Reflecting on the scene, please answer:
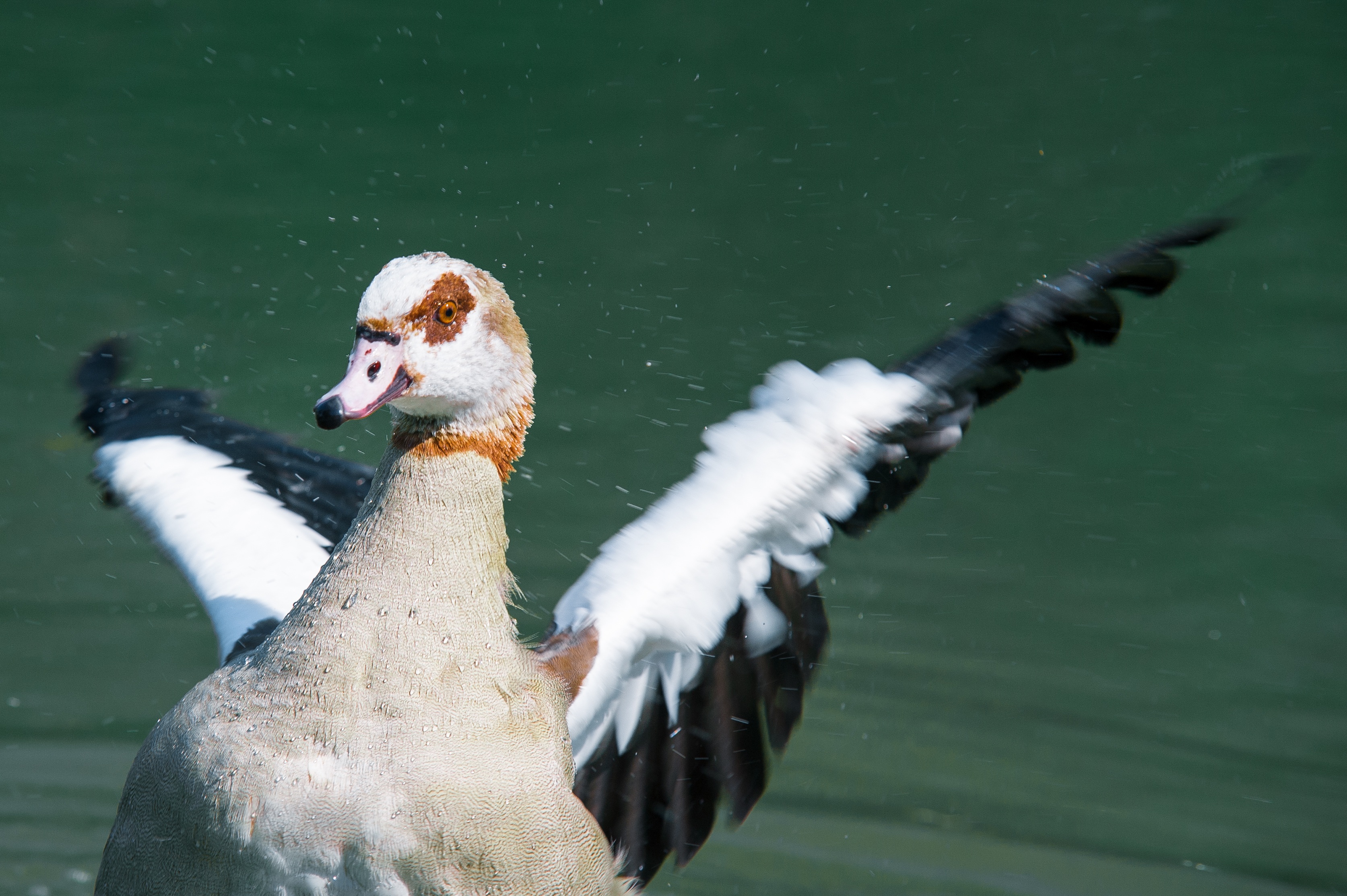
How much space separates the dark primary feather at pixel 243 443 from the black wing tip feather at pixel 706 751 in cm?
103

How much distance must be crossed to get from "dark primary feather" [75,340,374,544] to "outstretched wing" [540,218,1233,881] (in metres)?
1.08

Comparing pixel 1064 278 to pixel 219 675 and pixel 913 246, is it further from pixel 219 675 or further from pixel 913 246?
pixel 913 246

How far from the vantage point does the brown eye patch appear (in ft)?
7.50

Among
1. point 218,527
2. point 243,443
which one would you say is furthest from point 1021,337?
point 243,443

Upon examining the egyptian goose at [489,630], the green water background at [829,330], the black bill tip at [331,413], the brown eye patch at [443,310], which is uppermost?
the brown eye patch at [443,310]

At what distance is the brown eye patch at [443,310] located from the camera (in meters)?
2.29

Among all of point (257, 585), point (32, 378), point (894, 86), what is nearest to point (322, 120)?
point (32, 378)

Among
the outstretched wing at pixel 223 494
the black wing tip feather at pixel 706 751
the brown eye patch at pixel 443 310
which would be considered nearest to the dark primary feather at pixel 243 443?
the outstretched wing at pixel 223 494

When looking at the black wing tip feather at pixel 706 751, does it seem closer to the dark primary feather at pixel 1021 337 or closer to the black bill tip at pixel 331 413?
the dark primary feather at pixel 1021 337

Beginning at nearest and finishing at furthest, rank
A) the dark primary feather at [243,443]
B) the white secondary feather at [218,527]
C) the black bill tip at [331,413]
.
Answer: the black bill tip at [331,413] → the white secondary feather at [218,527] → the dark primary feather at [243,443]

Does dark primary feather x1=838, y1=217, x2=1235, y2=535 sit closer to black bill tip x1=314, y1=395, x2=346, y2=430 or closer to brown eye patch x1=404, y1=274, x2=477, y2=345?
brown eye patch x1=404, y1=274, x2=477, y2=345

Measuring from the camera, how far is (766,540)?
2752mm

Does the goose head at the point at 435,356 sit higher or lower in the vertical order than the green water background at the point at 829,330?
higher

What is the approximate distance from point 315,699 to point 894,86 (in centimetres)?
751
